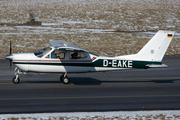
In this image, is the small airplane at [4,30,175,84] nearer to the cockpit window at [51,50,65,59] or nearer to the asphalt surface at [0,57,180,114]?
the cockpit window at [51,50,65,59]

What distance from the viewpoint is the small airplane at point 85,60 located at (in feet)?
48.4

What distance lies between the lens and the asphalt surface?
11.4 m

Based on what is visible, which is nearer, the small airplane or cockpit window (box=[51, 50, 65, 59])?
the small airplane

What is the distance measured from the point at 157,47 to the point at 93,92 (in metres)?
4.44

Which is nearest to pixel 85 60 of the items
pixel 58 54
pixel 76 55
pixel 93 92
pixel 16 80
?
pixel 76 55

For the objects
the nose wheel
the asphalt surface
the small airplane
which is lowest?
the asphalt surface

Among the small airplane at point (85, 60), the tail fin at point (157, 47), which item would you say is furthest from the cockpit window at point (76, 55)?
the tail fin at point (157, 47)

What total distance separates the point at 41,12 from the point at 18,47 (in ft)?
89.6

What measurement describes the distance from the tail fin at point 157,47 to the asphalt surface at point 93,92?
1.54 metres

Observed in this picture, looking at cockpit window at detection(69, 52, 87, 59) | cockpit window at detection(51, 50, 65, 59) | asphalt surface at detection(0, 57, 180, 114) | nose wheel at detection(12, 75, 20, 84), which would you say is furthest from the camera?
nose wheel at detection(12, 75, 20, 84)

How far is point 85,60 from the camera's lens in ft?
49.5

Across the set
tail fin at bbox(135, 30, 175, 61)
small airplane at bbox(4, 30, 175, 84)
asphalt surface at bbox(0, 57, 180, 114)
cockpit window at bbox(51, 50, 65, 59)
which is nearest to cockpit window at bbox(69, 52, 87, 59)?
small airplane at bbox(4, 30, 175, 84)

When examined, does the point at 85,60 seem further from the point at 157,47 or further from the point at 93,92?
the point at 157,47

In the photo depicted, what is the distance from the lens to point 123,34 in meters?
36.2
